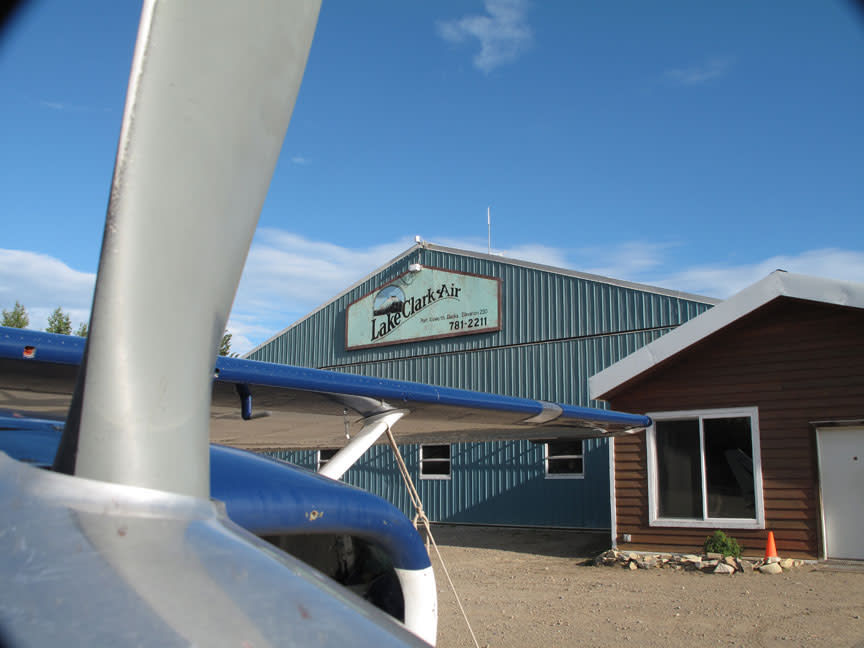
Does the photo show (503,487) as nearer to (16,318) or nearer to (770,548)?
(770,548)

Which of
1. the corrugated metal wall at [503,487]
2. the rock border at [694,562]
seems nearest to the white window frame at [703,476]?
the rock border at [694,562]

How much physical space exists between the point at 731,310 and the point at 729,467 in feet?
9.45

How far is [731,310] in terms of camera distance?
12.5m

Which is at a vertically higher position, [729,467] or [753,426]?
[753,426]

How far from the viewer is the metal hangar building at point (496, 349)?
18062mm

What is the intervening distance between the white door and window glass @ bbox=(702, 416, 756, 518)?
117 centimetres

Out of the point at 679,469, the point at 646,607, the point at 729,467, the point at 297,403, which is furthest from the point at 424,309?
the point at 297,403

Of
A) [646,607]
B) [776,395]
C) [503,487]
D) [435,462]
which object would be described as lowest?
[646,607]

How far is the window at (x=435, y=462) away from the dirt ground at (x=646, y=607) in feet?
22.8

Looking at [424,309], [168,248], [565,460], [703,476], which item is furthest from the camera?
[424,309]

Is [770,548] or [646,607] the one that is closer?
[646,607]

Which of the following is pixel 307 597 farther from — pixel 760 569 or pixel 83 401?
pixel 760 569

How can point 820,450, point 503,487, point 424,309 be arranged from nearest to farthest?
1. point 820,450
2. point 503,487
3. point 424,309

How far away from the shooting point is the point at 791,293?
39.2 feet
